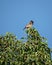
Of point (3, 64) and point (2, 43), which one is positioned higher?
point (2, 43)

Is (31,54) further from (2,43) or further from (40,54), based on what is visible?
(2,43)

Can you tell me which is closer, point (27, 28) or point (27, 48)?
point (27, 48)

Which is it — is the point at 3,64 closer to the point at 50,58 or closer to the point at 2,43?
the point at 2,43

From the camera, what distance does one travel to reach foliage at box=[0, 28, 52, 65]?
4.16 meters

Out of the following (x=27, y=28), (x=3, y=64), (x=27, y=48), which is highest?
(x=27, y=28)

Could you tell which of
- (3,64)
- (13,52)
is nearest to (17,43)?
(13,52)

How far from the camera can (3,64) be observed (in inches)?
167

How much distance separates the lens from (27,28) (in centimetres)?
475

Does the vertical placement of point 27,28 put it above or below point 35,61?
above

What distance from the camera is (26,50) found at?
4312 millimetres

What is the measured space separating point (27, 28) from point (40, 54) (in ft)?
2.52

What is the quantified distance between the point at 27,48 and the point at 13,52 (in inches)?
10.3

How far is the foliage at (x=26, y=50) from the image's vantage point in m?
4.16

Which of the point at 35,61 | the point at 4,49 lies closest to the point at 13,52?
the point at 4,49
